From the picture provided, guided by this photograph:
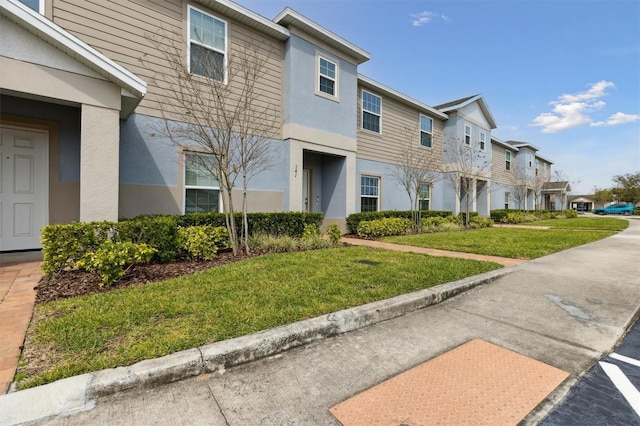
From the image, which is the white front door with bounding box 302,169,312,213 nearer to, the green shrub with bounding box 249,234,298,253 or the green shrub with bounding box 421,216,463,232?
the green shrub with bounding box 249,234,298,253

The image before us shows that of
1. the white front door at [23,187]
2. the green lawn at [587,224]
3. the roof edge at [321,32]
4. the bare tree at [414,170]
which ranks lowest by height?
the green lawn at [587,224]

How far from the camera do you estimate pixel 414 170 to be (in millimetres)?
13797

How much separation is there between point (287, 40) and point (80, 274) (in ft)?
28.2

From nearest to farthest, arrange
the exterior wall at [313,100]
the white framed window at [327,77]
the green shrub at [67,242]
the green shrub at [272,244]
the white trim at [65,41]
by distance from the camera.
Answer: the green shrub at [67,242] → the white trim at [65,41] → the green shrub at [272,244] → the exterior wall at [313,100] → the white framed window at [327,77]

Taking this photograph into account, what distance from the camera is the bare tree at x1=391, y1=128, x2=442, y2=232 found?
44.2 feet

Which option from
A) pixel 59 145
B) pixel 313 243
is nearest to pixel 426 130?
pixel 313 243

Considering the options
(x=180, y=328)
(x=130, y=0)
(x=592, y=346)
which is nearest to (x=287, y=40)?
(x=130, y=0)

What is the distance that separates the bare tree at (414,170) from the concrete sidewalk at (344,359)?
8695 mm

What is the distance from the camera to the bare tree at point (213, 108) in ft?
23.4

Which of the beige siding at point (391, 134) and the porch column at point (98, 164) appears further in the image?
the beige siding at point (391, 134)

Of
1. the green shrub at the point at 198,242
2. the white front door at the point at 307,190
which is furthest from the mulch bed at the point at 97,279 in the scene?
the white front door at the point at 307,190

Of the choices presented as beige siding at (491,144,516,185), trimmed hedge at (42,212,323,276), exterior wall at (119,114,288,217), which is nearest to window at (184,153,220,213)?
exterior wall at (119,114,288,217)

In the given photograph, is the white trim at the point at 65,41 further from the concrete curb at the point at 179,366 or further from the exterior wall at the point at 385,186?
the exterior wall at the point at 385,186

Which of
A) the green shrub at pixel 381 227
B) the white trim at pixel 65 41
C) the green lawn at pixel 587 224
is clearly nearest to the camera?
the white trim at pixel 65 41
